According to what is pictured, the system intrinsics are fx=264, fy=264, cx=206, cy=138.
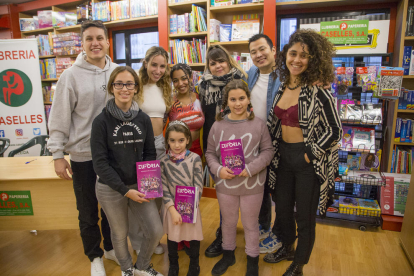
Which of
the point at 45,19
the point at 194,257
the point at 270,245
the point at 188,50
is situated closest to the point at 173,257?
the point at 194,257

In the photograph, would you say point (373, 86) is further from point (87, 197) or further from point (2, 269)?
point (2, 269)

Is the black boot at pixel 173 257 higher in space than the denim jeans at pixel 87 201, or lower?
lower

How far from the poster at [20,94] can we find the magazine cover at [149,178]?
9.98 ft

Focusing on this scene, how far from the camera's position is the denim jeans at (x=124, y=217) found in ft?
5.43

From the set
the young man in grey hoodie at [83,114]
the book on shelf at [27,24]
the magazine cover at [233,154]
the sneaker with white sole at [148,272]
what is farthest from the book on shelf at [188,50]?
the book on shelf at [27,24]

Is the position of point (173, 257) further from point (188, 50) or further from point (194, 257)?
point (188, 50)

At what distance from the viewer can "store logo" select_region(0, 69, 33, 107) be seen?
12.3ft

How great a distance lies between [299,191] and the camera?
1671mm

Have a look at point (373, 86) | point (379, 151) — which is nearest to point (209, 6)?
point (373, 86)

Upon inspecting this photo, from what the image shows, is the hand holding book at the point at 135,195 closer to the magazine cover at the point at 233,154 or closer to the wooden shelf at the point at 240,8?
the magazine cover at the point at 233,154

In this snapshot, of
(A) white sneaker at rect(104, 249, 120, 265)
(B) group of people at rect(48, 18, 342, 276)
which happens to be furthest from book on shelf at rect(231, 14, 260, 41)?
(A) white sneaker at rect(104, 249, 120, 265)

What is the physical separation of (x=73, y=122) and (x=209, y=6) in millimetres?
2274

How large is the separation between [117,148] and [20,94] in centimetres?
314

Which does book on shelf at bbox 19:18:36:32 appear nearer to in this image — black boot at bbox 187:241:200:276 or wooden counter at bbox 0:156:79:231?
wooden counter at bbox 0:156:79:231
